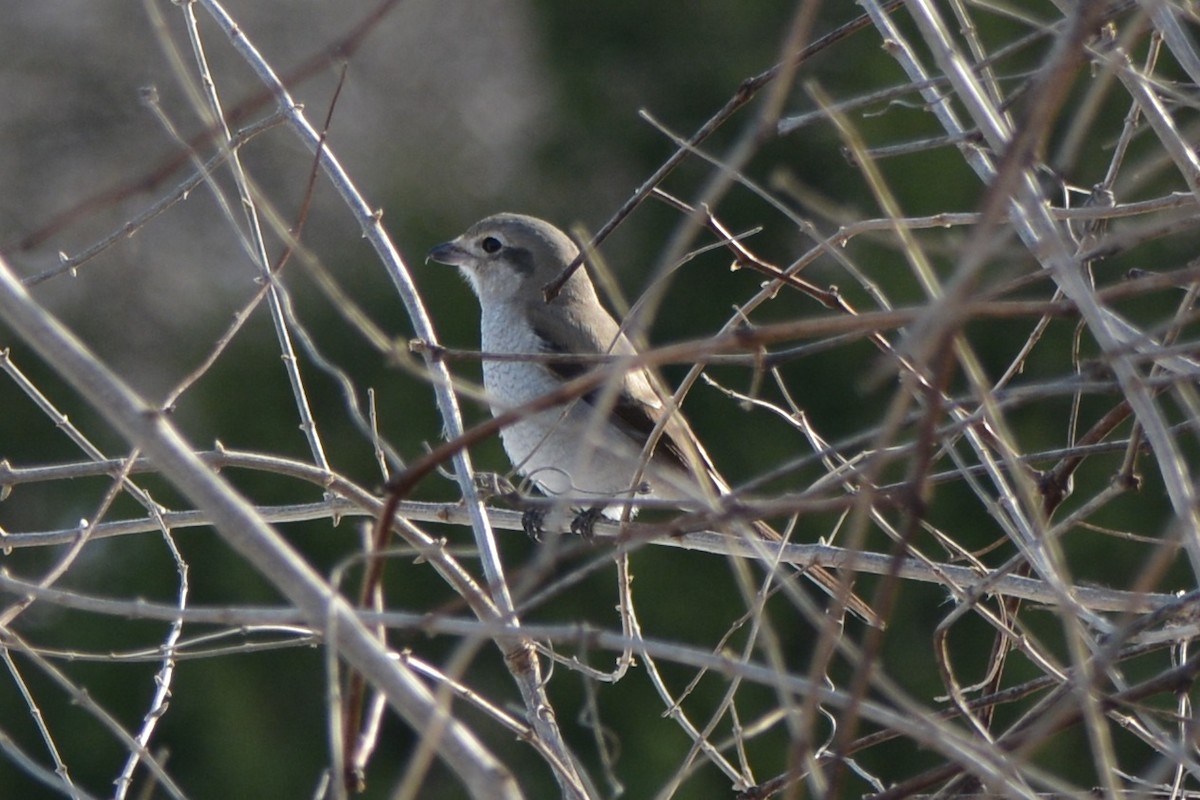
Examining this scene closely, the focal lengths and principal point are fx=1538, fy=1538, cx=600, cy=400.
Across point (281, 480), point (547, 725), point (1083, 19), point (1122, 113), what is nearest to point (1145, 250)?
A: point (1122, 113)

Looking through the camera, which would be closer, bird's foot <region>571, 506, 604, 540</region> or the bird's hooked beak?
bird's foot <region>571, 506, 604, 540</region>

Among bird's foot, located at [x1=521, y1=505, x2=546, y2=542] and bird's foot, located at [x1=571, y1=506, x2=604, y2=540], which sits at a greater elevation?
bird's foot, located at [x1=521, y1=505, x2=546, y2=542]

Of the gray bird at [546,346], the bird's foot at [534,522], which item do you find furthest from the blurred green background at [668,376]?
the bird's foot at [534,522]

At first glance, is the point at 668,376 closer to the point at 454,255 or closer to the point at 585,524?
the point at 454,255

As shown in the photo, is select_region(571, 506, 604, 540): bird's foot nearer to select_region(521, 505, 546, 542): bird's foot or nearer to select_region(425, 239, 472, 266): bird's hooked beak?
select_region(521, 505, 546, 542): bird's foot

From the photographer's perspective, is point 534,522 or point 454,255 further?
point 454,255

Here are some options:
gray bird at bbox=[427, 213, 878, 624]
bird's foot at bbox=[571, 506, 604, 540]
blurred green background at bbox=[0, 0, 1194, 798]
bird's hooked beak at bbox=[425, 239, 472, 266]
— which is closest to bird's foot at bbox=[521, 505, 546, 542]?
gray bird at bbox=[427, 213, 878, 624]

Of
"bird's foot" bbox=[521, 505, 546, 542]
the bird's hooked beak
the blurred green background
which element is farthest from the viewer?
the blurred green background

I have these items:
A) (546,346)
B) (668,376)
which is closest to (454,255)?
(546,346)

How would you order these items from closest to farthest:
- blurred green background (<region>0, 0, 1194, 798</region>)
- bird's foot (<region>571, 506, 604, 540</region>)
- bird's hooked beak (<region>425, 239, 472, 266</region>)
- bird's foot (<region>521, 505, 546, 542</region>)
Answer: bird's foot (<region>521, 505, 546, 542</region>) < bird's foot (<region>571, 506, 604, 540</region>) < bird's hooked beak (<region>425, 239, 472, 266</region>) < blurred green background (<region>0, 0, 1194, 798</region>)

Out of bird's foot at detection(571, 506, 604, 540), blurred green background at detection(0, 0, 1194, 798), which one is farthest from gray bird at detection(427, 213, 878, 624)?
blurred green background at detection(0, 0, 1194, 798)

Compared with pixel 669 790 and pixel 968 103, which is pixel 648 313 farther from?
pixel 669 790

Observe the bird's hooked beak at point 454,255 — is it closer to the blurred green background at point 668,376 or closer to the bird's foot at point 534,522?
the blurred green background at point 668,376

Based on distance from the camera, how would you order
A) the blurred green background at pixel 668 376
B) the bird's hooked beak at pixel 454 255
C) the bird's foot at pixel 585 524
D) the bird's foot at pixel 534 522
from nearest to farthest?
the bird's foot at pixel 534 522
the bird's foot at pixel 585 524
the bird's hooked beak at pixel 454 255
the blurred green background at pixel 668 376
